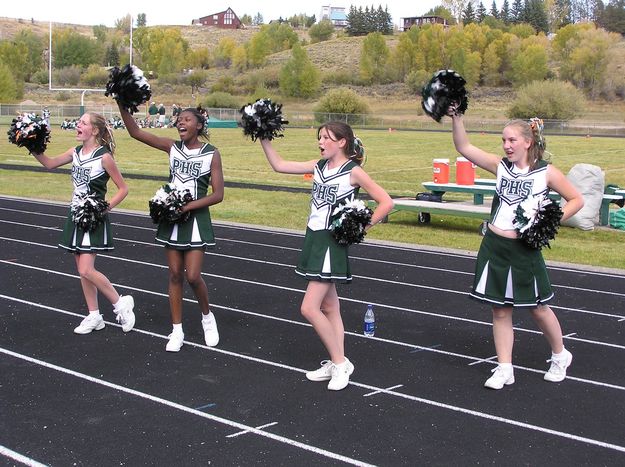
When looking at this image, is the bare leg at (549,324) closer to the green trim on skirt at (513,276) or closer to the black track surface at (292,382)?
the green trim on skirt at (513,276)

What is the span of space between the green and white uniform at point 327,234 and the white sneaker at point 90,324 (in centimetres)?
213

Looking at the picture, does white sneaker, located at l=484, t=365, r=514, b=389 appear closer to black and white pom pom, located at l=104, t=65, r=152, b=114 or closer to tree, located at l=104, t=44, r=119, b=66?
black and white pom pom, located at l=104, t=65, r=152, b=114

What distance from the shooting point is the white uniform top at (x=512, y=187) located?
5.62 meters

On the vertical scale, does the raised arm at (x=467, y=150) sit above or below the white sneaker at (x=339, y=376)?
above

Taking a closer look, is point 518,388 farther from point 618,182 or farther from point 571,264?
point 618,182

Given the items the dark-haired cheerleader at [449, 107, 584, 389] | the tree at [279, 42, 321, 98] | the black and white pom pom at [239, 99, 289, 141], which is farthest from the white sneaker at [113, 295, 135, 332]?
the tree at [279, 42, 321, 98]

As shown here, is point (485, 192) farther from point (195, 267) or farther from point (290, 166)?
point (290, 166)

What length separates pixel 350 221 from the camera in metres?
5.57

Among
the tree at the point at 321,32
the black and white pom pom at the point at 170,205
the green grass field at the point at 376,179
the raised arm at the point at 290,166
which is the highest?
the tree at the point at 321,32

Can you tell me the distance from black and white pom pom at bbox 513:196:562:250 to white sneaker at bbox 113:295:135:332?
122 inches

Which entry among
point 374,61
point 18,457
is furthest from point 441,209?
point 374,61

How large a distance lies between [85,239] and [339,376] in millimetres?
2339

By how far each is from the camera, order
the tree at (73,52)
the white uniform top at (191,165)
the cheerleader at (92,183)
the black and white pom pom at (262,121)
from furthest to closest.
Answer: the tree at (73,52)
the cheerleader at (92,183)
the white uniform top at (191,165)
the black and white pom pom at (262,121)

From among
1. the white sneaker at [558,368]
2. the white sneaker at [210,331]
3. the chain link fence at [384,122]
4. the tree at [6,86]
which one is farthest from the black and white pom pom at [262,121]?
the tree at [6,86]
